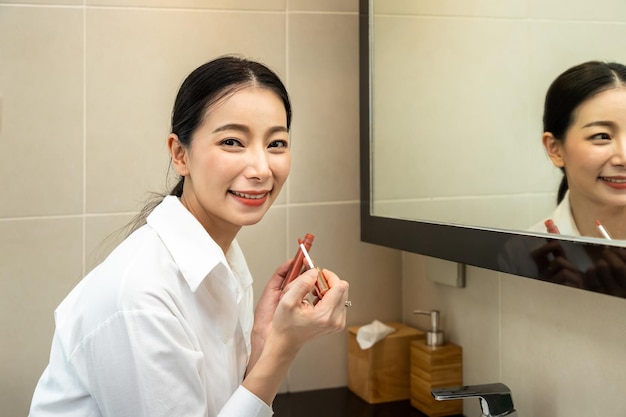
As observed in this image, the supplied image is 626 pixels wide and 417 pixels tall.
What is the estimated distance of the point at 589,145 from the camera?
0.92 meters

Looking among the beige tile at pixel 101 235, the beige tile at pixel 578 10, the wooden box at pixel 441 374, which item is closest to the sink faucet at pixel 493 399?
the wooden box at pixel 441 374

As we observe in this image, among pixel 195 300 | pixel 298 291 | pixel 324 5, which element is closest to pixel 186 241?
pixel 195 300

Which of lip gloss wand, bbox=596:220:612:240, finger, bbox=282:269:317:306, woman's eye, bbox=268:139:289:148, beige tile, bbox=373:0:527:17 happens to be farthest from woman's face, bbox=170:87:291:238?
lip gloss wand, bbox=596:220:612:240

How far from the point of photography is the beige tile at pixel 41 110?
1506 millimetres

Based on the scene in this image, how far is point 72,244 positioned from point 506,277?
37.0 inches

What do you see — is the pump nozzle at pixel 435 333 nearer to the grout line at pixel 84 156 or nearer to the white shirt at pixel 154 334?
the white shirt at pixel 154 334

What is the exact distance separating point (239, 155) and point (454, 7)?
501 mm

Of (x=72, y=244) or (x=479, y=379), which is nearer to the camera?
(x=479, y=379)

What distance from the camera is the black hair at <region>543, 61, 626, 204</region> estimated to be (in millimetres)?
874

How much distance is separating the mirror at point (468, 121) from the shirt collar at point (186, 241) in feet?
1.43

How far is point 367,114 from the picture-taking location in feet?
5.11

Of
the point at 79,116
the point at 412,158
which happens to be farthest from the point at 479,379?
the point at 79,116

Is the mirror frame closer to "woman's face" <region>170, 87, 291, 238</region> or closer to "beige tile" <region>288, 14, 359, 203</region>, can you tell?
"beige tile" <region>288, 14, 359, 203</region>

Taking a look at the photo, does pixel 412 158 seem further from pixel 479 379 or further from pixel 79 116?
pixel 79 116
